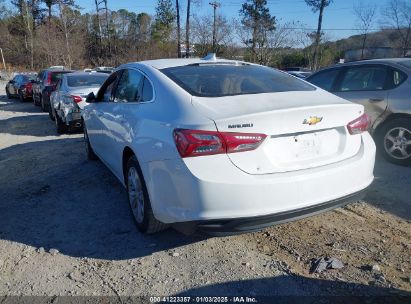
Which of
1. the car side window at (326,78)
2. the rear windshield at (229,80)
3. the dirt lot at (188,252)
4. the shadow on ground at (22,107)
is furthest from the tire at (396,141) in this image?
the shadow on ground at (22,107)

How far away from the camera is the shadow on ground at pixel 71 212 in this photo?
11.5 ft

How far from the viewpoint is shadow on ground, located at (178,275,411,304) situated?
2.63 metres

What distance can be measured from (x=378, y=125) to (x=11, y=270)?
16.4 ft

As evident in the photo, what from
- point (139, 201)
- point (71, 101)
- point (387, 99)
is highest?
point (387, 99)

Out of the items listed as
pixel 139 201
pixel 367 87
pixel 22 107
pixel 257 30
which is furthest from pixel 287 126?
pixel 257 30

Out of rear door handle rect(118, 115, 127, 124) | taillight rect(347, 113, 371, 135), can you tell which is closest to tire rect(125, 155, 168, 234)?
rear door handle rect(118, 115, 127, 124)

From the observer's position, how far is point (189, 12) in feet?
129

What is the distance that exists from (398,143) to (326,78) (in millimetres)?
1742

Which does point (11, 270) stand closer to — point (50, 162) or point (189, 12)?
point (50, 162)

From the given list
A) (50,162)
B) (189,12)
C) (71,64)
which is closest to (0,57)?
(71,64)

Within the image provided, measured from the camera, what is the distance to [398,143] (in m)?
5.50

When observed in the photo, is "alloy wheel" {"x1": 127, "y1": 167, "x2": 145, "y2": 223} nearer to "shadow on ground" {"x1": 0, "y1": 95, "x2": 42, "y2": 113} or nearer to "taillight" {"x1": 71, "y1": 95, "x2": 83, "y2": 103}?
"taillight" {"x1": 71, "y1": 95, "x2": 83, "y2": 103}

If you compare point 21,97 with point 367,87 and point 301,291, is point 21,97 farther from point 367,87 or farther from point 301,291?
point 301,291

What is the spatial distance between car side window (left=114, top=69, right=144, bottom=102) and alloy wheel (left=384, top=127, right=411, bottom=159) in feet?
12.2
